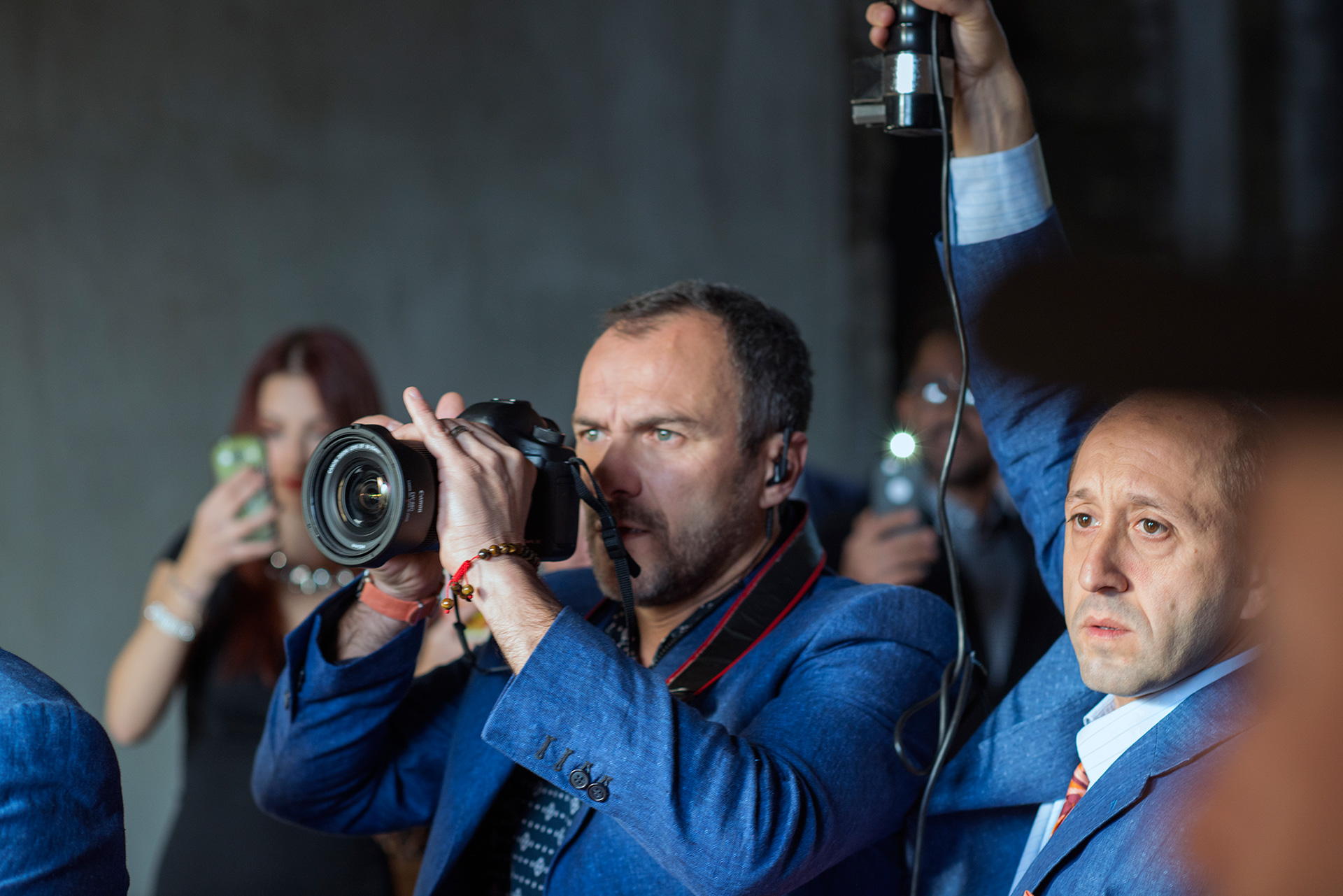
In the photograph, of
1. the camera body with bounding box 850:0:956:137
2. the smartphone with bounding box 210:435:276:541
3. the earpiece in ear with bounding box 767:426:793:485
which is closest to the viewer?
the camera body with bounding box 850:0:956:137

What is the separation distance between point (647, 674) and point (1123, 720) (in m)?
0.41

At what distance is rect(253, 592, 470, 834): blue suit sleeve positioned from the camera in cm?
137

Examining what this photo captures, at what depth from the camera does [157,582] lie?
2223 mm

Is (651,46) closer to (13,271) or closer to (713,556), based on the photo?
(13,271)

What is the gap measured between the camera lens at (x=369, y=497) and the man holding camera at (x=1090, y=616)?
51 centimetres

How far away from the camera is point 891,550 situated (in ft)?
7.04

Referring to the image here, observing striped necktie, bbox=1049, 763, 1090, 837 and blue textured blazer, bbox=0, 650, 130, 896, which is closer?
blue textured blazer, bbox=0, 650, 130, 896

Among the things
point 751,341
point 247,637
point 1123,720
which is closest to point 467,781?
point 751,341

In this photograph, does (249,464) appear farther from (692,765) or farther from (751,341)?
(692,765)

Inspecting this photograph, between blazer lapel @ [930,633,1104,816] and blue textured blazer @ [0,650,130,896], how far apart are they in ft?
2.50

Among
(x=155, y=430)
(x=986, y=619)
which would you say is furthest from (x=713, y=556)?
(x=155, y=430)

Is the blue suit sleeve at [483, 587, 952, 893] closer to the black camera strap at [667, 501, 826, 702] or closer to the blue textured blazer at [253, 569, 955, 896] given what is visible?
the blue textured blazer at [253, 569, 955, 896]

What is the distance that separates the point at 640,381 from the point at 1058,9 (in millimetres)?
2589

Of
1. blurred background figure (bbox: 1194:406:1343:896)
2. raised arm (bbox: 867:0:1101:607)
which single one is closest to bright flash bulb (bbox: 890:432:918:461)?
raised arm (bbox: 867:0:1101:607)
